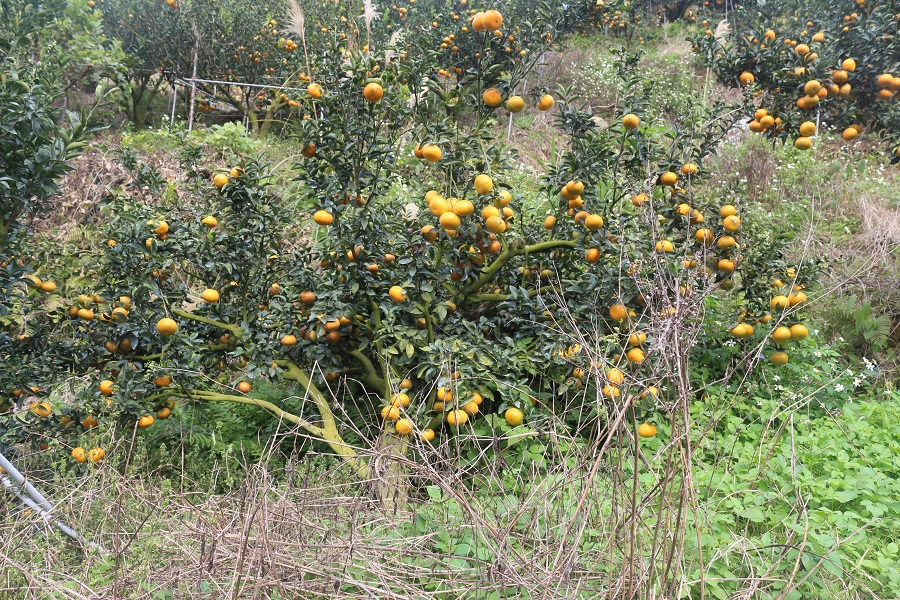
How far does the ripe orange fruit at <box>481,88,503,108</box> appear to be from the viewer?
281cm

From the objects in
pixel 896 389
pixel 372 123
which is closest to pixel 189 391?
pixel 372 123

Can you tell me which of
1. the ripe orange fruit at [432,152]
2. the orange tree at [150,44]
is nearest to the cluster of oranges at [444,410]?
the ripe orange fruit at [432,152]

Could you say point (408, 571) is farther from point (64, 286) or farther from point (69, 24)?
point (69, 24)

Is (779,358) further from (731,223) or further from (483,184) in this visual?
(483,184)

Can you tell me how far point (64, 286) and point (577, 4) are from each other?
314 cm

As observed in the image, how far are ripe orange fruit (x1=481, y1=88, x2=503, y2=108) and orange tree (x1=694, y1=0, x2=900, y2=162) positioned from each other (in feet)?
4.98

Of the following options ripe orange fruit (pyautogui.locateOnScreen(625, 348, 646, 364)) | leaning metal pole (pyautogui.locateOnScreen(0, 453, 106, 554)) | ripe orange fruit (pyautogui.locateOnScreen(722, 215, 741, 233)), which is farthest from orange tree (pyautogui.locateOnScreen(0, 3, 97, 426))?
ripe orange fruit (pyautogui.locateOnScreen(722, 215, 741, 233))

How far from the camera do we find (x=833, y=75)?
3254 millimetres

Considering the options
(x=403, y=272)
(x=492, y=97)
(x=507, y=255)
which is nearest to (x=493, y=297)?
(x=507, y=255)

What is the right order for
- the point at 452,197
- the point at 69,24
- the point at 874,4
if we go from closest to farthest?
the point at 452,197, the point at 874,4, the point at 69,24

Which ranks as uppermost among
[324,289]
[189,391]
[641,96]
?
[641,96]

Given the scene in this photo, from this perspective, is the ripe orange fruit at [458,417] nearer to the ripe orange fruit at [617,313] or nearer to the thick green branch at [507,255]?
the thick green branch at [507,255]

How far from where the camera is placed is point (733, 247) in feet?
10.9

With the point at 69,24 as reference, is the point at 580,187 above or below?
below
